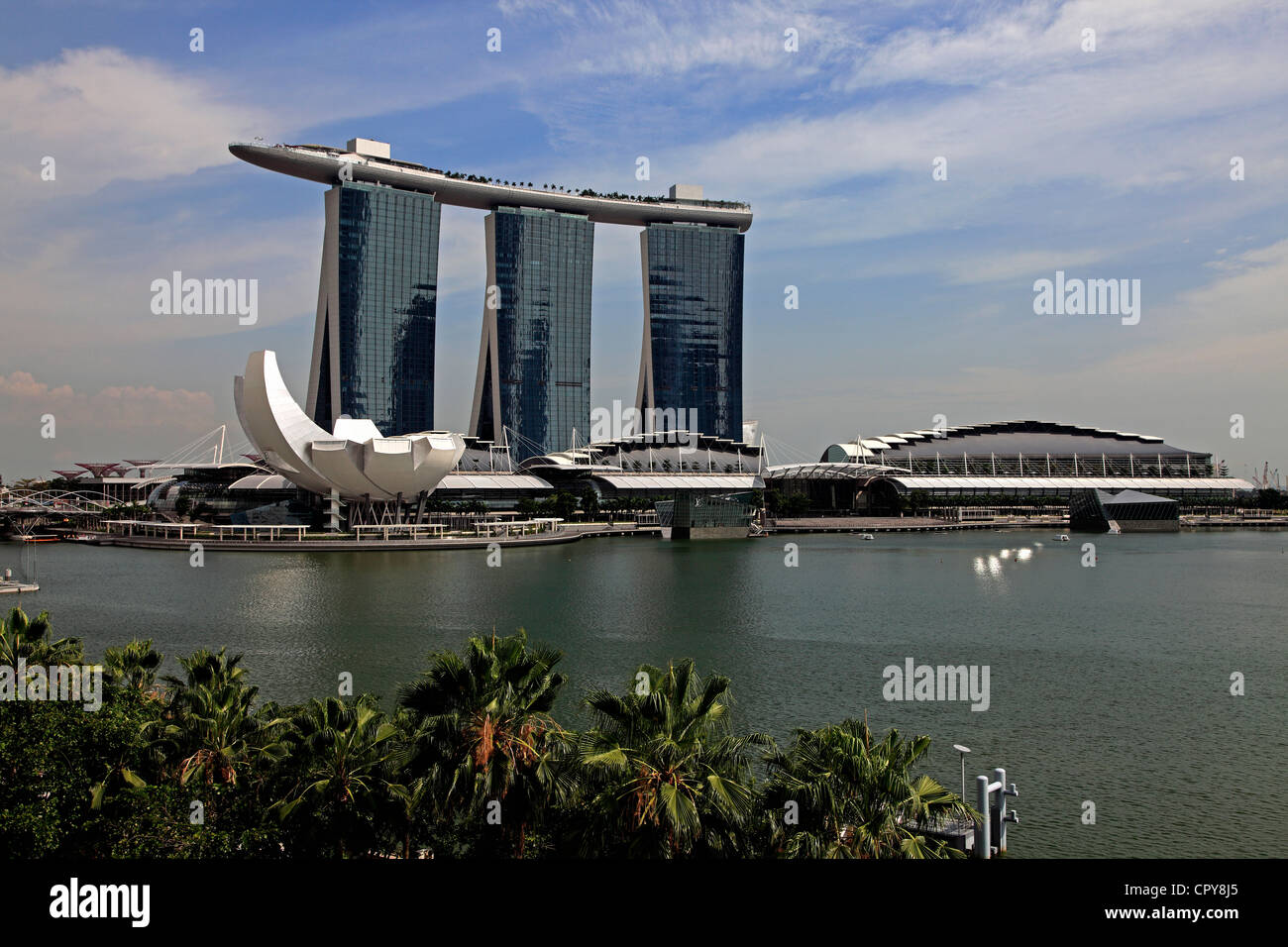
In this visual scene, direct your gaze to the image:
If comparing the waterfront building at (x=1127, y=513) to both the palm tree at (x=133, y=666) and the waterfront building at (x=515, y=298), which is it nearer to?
the waterfront building at (x=515, y=298)

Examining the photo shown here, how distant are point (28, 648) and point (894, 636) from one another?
21.8 m

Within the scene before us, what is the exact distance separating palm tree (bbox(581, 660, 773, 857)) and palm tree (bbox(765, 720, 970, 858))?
44cm

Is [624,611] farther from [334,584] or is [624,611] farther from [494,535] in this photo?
[494,535]

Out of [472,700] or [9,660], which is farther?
[9,660]

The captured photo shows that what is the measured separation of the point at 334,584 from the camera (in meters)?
39.5

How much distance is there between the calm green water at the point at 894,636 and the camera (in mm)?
15148

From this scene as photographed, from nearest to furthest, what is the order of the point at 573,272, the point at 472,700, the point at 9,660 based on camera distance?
the point at 472,700 < the point at 9,660 < the point at 573,272

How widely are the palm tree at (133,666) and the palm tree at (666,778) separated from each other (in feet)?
24.3

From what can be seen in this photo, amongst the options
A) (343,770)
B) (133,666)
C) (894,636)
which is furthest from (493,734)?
(894,636)

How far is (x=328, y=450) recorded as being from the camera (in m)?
58.6

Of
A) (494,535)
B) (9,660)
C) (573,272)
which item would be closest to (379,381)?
(573,272)

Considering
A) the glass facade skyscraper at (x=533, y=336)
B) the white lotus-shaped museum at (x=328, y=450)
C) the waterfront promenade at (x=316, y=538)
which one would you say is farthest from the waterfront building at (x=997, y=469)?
the white lotus-shaped museum at (x=328, y=450)

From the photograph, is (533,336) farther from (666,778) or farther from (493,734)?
(666,778)
